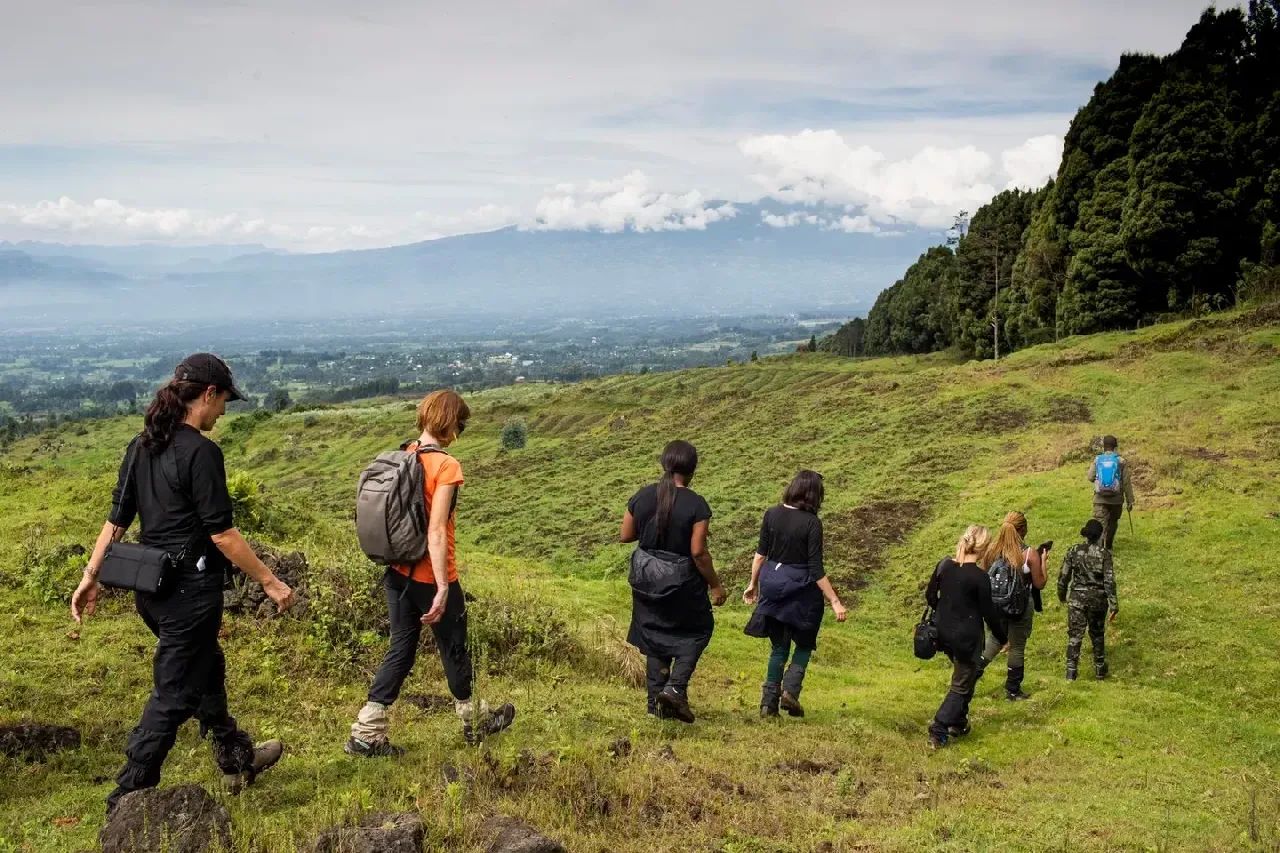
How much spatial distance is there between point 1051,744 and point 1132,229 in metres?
36.9

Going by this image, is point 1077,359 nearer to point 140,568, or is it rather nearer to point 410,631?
point 410,631

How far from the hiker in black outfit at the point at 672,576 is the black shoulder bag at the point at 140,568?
361 cm

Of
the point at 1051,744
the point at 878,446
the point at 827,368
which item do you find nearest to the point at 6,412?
the point at 827,368

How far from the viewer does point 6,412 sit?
195m

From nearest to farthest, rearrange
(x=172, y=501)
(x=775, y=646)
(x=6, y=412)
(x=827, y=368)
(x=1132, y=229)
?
1. (x=172, y=501)
2. (x=775, y=646)
3. (x=1132, y=229)
4. (x=827, y=368)
5. (x=6, y=412)

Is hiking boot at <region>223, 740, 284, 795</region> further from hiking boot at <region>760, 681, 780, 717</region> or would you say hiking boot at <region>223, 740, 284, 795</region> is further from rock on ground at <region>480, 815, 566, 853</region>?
hiking boot at <region>760, 681, 780, 717</region>

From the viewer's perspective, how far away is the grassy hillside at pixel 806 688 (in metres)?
5.76

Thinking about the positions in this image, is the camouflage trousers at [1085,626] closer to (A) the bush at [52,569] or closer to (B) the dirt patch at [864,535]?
(B) the dirt patch at [864,535]

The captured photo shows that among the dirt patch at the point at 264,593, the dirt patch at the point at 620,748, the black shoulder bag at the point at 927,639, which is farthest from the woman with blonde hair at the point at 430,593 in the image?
the black shoulder bag at the point at 927,639

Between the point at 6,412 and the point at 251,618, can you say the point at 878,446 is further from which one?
the point at 6,412

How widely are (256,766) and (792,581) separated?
4.76 m

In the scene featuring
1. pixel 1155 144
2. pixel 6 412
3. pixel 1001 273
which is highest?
pixel 1155 144

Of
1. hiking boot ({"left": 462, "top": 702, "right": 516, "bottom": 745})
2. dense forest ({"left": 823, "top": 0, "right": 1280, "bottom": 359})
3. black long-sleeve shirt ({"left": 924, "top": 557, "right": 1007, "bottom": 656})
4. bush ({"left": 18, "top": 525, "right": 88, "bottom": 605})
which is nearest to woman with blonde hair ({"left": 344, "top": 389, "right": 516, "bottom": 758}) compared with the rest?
hiking boot ({"left": 462, "top": 702, "right": 516, "bottom": 745})

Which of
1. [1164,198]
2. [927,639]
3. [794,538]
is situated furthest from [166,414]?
[1164,198]
